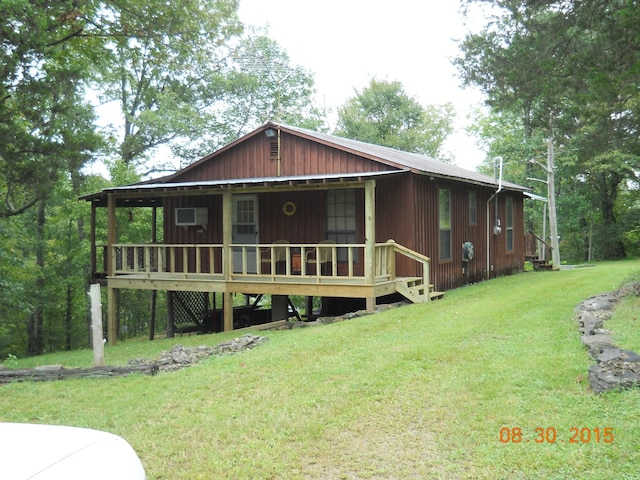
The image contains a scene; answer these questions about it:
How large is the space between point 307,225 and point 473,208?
533cm

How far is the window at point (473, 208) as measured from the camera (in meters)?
16.4

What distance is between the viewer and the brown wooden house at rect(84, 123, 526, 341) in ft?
40.9

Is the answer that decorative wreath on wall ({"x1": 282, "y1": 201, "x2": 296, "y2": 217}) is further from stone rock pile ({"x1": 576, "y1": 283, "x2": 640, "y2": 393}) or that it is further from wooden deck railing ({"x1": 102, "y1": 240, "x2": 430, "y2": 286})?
stone rock pile ({"x1": 576, "y1": 283, "x2": 640, "y2": 393})

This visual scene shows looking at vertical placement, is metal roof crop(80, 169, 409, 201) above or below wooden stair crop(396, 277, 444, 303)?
above

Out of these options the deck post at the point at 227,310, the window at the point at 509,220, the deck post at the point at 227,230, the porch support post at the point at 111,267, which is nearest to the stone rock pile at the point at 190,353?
the deck post at the point at 227,310

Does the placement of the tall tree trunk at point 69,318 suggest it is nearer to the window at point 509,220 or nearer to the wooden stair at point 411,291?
the wooden stair at point 411,291

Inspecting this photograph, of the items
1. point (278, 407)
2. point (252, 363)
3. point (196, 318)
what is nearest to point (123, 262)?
point (196, 318)

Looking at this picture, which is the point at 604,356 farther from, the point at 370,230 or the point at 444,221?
the point at 444,221

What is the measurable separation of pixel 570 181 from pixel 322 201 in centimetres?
2343

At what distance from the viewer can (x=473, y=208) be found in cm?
1656

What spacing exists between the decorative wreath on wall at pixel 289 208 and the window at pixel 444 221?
375 cm
